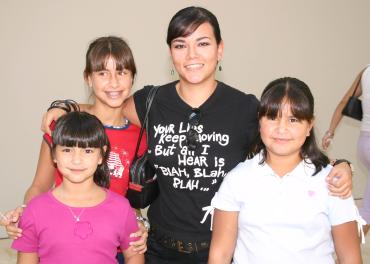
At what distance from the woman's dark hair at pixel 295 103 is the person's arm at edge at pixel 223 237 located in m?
0.26

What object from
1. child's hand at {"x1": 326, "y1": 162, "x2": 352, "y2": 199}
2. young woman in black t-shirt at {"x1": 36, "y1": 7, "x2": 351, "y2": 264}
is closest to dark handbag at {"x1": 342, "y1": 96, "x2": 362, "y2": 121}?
young woman in black t-shirt at {"x1": 36, "y1": 7, "x2": 351, "y2": 264}

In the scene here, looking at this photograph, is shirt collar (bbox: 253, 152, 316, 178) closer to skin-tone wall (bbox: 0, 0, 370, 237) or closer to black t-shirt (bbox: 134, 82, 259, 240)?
black t-shirt (bbox: 134, 82, 259, 240)

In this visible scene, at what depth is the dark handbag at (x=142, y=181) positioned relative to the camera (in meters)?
1.81

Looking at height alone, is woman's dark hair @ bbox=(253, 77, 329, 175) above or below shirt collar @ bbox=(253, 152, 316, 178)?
above

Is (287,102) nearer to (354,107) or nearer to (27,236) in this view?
(27,236)

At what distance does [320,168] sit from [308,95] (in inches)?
11.1

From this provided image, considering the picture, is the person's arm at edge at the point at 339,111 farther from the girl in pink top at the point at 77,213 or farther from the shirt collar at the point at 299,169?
the girl in pink top at the point at 77,213

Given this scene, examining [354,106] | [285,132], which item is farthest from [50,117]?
[354,106]

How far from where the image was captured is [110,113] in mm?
1979

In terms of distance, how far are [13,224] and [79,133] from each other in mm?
413

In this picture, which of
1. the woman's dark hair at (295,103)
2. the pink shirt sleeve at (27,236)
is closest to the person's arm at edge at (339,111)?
the woman's dark hair at (295,103)

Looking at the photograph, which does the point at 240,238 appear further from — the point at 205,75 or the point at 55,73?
the point at 55,73

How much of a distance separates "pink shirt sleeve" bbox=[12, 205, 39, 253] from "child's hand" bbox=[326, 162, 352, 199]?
1093 millimetres

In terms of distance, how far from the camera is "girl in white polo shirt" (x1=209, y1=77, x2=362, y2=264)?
5.04 ft
